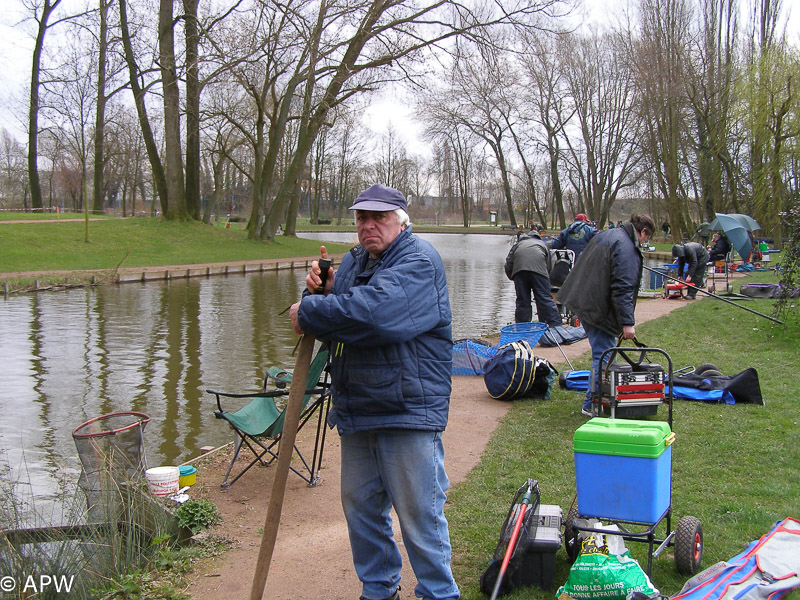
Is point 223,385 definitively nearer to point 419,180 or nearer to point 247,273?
point 247,273

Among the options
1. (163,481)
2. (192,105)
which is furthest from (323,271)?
(192,105)

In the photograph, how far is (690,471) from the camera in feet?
17.9

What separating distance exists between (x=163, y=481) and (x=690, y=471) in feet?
12.5

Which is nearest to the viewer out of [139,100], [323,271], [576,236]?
[323,271]

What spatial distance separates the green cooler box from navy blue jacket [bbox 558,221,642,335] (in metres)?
3.22

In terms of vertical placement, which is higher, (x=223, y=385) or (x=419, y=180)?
(x=419, y=180)

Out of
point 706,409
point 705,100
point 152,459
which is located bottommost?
point 152,459

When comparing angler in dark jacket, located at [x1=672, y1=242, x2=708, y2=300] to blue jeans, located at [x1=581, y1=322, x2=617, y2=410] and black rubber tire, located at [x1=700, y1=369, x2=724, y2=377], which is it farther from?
blue jeans, located at [x1=581, y1=322, x2=617, y2=410]

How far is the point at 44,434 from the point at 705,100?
117 feet

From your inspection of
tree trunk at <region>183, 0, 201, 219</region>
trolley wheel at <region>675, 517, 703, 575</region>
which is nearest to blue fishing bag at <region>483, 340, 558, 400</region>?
trolley wheel at <region>675, 517, 703, 575</region>

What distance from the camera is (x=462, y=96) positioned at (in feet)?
180

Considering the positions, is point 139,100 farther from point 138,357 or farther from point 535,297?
point 535,297

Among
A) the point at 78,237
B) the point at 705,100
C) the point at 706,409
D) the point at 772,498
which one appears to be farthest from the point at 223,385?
the point at 705,100

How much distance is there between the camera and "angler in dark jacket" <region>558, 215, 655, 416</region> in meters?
6.74
